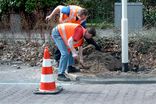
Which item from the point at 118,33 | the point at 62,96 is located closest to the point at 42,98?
the point at 62,96

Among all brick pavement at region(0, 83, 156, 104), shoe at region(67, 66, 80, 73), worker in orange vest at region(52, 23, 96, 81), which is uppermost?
worker in orange vest at region(52, 23, 96, 81)

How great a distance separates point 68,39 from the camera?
10.8m

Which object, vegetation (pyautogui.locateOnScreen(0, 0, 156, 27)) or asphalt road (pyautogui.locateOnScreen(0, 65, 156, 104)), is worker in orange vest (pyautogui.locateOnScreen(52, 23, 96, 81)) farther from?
vegetation (pyautogui.locateOnScreen(0, 0, 156, 27))

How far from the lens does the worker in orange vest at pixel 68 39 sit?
35.3ft

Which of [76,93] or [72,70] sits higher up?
[72,70]

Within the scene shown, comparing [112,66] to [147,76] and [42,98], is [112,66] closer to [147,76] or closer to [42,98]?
[147,76]

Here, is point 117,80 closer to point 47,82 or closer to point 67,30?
point 67,30

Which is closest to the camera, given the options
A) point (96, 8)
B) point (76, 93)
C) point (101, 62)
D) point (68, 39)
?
point (76, 93)

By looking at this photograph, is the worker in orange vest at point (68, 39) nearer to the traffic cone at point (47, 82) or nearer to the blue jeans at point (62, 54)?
the blue jeans at point (62, 54)

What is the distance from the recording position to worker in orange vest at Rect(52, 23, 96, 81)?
1076 cm

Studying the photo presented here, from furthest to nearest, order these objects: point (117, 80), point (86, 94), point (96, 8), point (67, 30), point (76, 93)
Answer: point (96, 8), point (117, 80), point (67, 30), point (76, 93), point (86, 94)

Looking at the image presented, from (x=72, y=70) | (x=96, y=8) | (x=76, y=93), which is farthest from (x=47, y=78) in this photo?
(x=96, y=8)

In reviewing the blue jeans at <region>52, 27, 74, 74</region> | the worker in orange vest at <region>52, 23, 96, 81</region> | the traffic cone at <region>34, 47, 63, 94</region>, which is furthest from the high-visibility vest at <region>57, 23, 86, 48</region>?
the traffic cone at <region>34, 47, 63, 94</region>

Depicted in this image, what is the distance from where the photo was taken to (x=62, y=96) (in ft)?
32.4
